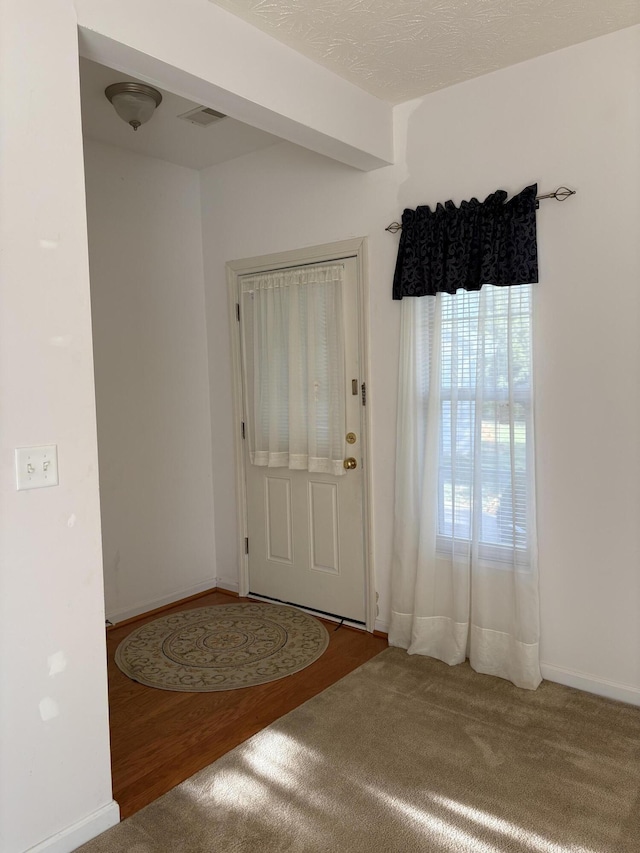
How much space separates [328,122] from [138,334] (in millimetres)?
1700

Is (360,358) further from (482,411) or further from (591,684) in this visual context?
(591,684)

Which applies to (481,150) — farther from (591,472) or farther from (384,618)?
(384,618)

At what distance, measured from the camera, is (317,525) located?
12.4 ft

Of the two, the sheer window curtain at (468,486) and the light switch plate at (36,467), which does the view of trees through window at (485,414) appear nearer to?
the sheer window curtain at (468,486)

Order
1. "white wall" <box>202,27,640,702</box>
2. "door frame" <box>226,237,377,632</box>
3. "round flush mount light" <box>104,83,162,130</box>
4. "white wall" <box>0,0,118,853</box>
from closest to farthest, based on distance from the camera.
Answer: "white wall" <box>0,0,118,853</box> → "white wall" <box>202,27,640,702</box> → "round flush mount light" <box>104,83,162,130</box> → "door frame" <box>226,237,377,632</box>

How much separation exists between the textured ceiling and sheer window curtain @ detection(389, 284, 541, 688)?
0.97 meters

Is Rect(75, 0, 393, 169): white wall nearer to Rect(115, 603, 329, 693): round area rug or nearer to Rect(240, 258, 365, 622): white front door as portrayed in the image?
Rect(240, 258, 365, 622): white front door

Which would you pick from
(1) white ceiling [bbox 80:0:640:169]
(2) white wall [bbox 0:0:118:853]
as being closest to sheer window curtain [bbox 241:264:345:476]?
(1) white ceiling [bbox 80:0:640:169]

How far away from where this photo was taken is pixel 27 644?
187cm

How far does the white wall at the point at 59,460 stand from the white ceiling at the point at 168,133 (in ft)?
3.73

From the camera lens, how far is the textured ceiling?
7.77ft

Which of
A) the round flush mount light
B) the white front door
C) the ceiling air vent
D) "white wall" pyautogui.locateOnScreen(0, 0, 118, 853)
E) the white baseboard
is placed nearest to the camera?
"white wall" pyautogui.locateOnScreen(0, 0, 118, 853)

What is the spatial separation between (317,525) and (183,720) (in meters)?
1.36

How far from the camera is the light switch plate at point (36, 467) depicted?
1836mm
